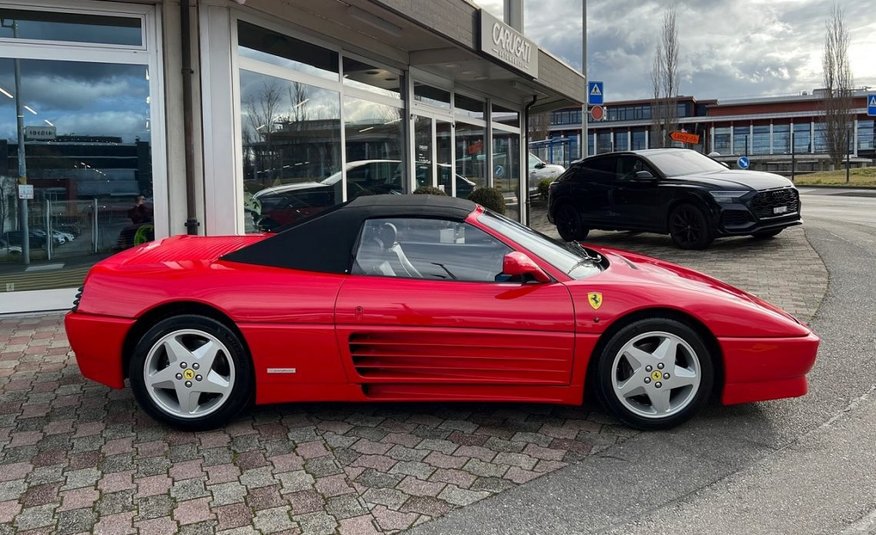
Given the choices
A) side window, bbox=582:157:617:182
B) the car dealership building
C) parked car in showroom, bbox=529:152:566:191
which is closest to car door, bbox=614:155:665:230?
side window, bbox=582:157:617:182

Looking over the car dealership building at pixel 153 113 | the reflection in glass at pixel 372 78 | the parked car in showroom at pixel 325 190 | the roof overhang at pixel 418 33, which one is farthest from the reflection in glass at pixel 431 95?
the car dealership building at pixel 153 113

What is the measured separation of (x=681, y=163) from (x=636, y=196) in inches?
37.4

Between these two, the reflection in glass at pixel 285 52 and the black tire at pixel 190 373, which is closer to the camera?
the black tire at pixel 190 373

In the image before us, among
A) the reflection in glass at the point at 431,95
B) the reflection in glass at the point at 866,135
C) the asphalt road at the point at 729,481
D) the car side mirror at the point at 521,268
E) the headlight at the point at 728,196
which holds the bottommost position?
the asphalt road at the point at 729,481

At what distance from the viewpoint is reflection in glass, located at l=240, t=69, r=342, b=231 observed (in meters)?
7.75

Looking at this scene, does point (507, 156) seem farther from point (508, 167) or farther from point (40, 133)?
point (40, 133)

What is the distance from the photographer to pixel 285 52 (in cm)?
820

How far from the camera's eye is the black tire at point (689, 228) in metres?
10.7

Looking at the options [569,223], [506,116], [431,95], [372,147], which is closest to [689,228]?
[569,223]

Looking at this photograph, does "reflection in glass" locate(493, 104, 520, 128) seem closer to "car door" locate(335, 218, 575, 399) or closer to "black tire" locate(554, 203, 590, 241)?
"black tire" locate(554, 203, 590, 241)

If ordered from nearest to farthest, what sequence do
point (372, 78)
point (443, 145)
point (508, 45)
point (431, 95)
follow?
1. point (372, 78)
2. point (508, 45)
3. point (431, 95)
4. point (443, 145)

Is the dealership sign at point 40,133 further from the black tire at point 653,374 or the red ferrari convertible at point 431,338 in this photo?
the black tire at point 653,374

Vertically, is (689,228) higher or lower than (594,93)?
lower

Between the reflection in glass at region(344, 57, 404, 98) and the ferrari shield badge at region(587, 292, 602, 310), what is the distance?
6.49 m
